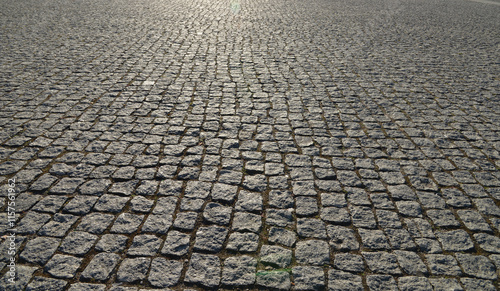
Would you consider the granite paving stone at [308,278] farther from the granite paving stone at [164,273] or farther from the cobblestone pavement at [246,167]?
the granite paving stone at [164,273]

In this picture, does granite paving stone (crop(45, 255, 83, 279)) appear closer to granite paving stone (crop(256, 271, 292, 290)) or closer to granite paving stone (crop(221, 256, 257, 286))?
granite paving stone (crop(221, 256, 257, 286))

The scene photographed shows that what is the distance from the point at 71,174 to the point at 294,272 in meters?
2.59

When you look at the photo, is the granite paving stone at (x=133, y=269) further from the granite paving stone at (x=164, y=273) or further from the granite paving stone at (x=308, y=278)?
the granite paving stone at (x=308, y=278)

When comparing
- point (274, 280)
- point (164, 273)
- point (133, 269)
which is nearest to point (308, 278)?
point (274, 280)

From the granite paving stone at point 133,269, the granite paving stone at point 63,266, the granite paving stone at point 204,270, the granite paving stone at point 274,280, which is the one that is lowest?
the granite paving stone at point 63,266

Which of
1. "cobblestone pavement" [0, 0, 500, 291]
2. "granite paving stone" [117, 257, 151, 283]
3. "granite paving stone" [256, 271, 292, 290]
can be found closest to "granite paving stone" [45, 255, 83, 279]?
"cobblestone pavement" [0, 0, 500, 291]

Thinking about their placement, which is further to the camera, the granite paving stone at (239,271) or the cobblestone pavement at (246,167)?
the cobblestone pavement at (246,167)

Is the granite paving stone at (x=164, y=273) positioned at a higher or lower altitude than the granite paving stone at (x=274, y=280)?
lower

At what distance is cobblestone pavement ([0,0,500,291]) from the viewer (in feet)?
8.80

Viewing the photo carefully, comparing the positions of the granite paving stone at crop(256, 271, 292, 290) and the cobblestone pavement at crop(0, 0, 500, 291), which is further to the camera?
the cobblestone pavement at crop(0, 0, 500, 291)

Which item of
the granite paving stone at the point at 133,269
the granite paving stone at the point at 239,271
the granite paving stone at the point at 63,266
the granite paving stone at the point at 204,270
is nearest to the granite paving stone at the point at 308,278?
the granite paving stone at the point at 239,271

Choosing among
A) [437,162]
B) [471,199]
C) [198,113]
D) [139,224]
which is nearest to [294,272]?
[139,224]

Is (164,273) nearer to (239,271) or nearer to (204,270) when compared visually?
(204,270)

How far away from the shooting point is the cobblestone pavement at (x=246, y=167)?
268cm
